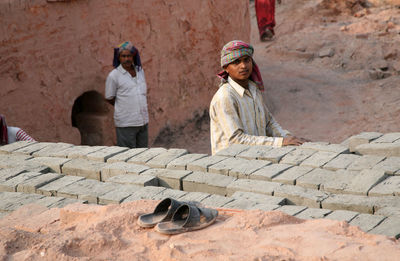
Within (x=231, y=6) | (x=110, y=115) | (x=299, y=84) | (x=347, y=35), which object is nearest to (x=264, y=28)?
(x=347, y=35)

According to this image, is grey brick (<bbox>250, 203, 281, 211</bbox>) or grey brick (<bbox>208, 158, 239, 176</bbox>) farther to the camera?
grey brick (<bbox>208, 158, 239, 176</bbox>)

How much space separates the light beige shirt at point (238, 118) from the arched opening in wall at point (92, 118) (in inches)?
163

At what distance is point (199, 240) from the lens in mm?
2670

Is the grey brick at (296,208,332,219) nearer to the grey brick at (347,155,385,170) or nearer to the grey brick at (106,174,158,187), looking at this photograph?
the grey brick at (347,155,385,170)

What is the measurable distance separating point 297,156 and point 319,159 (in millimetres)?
182

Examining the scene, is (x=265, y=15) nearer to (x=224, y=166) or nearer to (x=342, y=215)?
(x=224, y=166)

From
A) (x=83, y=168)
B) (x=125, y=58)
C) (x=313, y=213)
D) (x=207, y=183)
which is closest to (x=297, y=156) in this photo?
(x=207, y=183)

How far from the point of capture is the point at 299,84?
12.4 meters

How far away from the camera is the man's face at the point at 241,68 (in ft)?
15.4

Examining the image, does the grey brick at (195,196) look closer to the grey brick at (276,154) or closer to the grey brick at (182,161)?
the grey brick at (182,161)

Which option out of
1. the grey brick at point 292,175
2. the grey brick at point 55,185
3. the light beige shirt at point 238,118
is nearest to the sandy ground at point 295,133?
the grey brick at point 55,185

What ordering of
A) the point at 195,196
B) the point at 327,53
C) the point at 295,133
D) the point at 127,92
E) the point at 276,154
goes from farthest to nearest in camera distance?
the point at 327,53
the point at 295,133
the point at 127,92
the point at 276,154
the point at 195,196

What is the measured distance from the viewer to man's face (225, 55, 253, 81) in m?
4.68

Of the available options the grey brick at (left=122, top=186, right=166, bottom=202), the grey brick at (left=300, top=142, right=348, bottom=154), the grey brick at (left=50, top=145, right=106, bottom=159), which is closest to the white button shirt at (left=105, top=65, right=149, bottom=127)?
the grey brick at (left=50, top=145, right=106, bottom=159)
